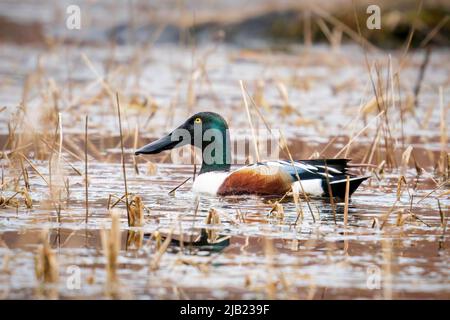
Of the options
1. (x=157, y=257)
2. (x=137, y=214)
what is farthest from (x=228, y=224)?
(x=157, y=257)

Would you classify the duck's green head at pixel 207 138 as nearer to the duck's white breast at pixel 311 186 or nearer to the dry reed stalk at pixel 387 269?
the duck's white breast at pixel 311 186

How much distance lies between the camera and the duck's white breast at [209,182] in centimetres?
766

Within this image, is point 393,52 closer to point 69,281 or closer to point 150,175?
point 150,175

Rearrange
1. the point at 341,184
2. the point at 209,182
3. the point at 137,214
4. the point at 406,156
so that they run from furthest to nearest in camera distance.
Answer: the point at 406,156, the point at 209,182, the point at 341,184, the point at 137,214

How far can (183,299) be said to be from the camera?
15.5 feet

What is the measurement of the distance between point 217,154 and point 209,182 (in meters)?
0.37

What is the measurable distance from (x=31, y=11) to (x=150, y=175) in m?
13.7

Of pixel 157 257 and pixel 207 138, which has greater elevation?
pixel 207 138

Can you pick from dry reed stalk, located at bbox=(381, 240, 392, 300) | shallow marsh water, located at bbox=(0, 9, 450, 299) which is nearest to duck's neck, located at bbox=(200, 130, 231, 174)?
shallow marsh water, located at bbox=(0, 9, 450, 299)

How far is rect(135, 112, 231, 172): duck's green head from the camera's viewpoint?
26.1ft

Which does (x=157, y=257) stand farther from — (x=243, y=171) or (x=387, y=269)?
(x=243, y=171)

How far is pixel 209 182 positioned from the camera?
25.2ft

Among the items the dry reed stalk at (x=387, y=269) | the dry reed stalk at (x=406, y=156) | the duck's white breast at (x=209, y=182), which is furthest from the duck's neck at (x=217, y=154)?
the dry reed stalk at (x=387, y=269)
